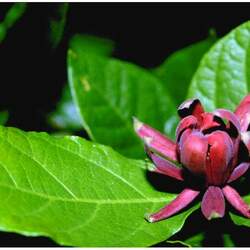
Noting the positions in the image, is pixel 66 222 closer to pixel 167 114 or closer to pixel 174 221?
pixel 174 221

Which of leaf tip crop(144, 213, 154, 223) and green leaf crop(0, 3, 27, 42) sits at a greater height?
green leaf crop(0, 3, 27, 42)

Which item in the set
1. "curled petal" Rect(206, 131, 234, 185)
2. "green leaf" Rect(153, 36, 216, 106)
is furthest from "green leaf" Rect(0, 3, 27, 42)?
"curled petal" Rect(206, 131, 234, 185)

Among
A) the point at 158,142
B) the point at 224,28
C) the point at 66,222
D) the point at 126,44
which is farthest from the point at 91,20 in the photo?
the point at 66,222

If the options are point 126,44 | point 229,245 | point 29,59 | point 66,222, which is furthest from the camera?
point 126,44

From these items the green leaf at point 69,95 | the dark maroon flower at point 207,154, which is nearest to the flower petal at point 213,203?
the dark maroon flower at point 207,154

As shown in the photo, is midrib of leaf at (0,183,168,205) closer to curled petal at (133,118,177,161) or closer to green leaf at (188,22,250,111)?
curled petal at (133,118,177,161)

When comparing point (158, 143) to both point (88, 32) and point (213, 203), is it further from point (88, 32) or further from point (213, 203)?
point (88, 32)

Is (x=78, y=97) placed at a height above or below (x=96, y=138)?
above
